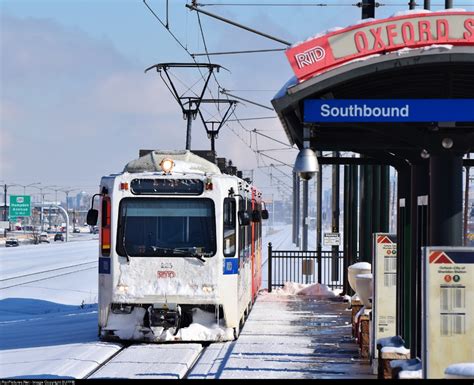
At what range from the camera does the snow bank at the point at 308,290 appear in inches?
1056

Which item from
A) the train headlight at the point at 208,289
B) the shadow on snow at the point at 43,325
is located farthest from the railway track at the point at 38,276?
the train headlight at the point at 208,289

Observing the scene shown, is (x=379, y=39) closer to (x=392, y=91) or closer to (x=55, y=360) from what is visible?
(x=392, y=91)

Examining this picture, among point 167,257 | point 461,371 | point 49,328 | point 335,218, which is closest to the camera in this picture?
point 461,371

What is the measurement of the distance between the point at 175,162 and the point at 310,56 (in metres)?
8.10

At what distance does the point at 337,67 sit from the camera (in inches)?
319

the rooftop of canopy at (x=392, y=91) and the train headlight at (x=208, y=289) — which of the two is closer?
the rooftop of canopy at (x=392, y=91)

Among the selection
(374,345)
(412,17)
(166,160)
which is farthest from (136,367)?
(412,17)

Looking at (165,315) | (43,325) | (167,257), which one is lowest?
(43,325)

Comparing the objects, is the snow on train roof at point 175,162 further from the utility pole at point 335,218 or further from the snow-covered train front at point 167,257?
the utility pole at point 335,218

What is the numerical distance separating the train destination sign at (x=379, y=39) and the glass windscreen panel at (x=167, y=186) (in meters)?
7.69

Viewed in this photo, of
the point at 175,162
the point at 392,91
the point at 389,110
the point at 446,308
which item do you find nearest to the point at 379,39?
the point at 389,110

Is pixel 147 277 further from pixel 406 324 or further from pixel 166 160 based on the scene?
pixel 406 324

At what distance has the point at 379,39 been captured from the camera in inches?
317

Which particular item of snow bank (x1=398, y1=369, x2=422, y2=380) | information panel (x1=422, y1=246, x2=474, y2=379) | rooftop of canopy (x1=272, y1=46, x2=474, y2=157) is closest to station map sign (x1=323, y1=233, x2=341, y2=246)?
rooftop of canopy (x1=272, y1=46, x2=474, y2=157)
